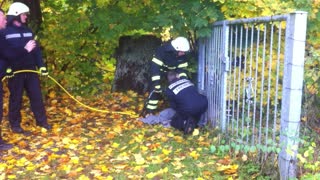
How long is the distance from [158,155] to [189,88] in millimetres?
1447

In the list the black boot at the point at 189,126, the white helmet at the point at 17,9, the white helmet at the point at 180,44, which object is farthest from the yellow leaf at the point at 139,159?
the white helmet at the point at 17,9

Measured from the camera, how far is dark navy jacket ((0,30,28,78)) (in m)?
6.11

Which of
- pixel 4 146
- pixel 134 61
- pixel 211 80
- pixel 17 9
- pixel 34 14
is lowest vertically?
pixel 4 146

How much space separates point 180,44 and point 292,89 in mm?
2878

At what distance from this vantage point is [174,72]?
7031mm

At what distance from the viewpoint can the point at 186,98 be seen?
6.51 metres

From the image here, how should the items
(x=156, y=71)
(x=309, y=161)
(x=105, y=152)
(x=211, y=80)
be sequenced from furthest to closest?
1. (x=156, y=71)
2. (x=211, y=80)
3. (x=105, y=152)
4. (x=309, y=161)

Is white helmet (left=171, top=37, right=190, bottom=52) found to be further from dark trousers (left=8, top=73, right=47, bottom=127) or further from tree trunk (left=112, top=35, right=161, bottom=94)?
dark trousers (left=8, top=73, right=47, bottom=127)

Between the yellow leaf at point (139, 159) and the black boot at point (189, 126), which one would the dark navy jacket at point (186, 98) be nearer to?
the black boot at point (189, 126)

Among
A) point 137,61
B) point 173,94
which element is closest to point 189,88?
point 173,94

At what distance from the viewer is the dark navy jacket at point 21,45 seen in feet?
20.7

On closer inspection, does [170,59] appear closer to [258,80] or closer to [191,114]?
[191,114]

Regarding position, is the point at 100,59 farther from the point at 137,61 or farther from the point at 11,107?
the point at 11,107

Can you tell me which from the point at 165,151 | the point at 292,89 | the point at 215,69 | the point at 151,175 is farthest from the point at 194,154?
the point at 292,89
